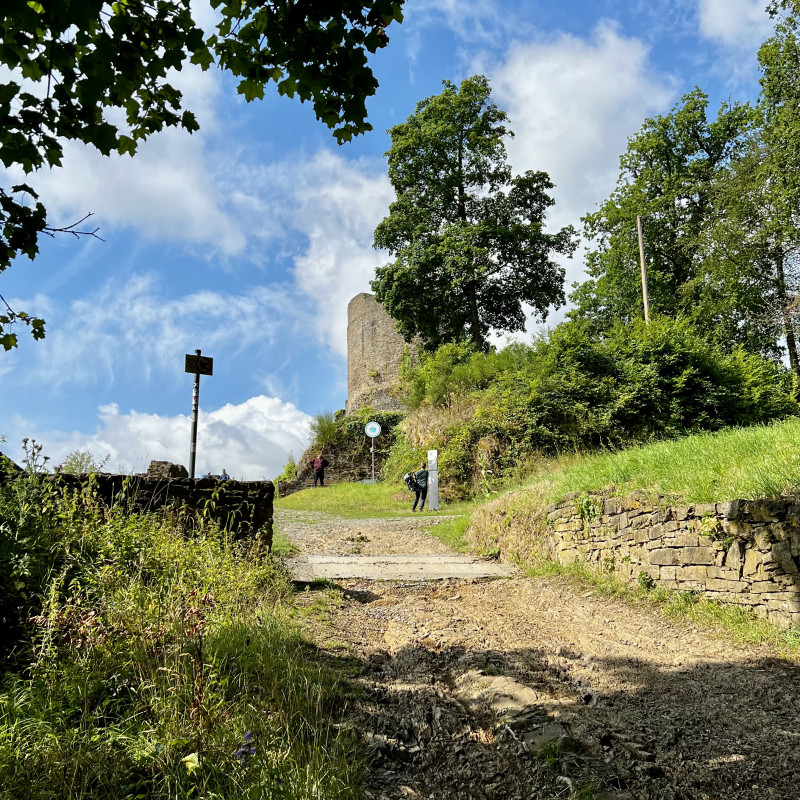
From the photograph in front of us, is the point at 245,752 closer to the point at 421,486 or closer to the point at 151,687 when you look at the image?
the point at 151,687

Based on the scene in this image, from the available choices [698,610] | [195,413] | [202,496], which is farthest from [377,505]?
[698,610]

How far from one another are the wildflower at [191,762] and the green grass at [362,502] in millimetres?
10115

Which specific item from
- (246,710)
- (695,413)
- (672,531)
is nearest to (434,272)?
(695,413)

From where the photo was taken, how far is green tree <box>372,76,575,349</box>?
77.8 ft

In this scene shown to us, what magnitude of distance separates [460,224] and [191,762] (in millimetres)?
23133

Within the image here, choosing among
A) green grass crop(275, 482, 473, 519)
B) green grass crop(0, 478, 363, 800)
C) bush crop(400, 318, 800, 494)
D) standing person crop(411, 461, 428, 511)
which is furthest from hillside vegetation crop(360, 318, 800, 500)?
green grass crop(0, 478, 363, 800)

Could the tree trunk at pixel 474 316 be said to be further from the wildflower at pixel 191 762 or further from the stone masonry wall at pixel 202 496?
the wildflower at pixel 191 762

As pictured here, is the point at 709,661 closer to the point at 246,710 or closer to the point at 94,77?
the point at 246,710

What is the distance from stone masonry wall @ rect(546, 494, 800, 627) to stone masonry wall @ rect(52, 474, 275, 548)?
4.04 metres

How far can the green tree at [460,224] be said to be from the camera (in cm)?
2372

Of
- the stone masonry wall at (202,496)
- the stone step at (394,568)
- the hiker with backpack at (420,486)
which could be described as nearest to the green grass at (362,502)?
the hiker with backpack at (420,486)

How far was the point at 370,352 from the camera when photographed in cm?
3366

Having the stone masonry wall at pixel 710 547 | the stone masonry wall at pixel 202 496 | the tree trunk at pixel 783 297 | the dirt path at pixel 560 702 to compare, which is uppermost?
the tree trunk at pixel 783 297

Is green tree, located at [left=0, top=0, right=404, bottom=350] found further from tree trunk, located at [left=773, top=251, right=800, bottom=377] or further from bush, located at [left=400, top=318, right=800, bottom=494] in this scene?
tree trunk, located at [left=773, top=251, right=800, bottom=377]
